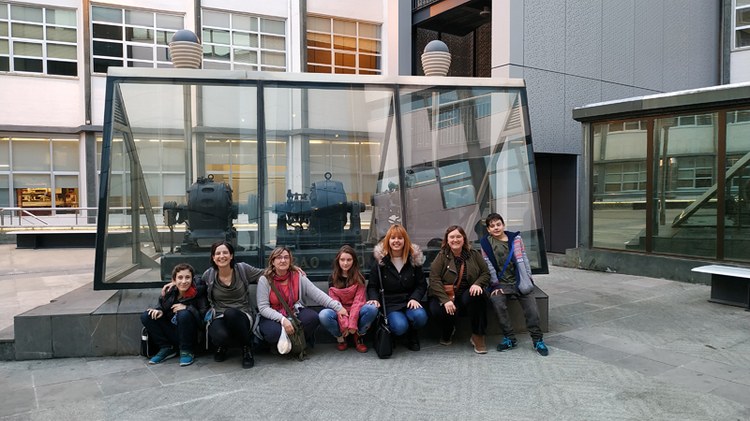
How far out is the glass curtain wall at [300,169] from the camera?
234 inches

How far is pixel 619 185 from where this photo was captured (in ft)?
32.6

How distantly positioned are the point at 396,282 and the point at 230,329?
5.46 ft

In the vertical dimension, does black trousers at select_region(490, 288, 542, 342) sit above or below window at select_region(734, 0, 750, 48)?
below

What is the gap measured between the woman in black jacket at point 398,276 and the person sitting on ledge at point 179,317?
1.66m

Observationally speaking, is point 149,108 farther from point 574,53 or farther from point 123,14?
point 123,14

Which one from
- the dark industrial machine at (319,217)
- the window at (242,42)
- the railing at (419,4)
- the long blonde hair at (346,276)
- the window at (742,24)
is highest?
the window at (242,42)

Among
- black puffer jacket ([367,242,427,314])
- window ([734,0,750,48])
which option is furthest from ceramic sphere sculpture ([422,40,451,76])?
window ([734,0,750,48])

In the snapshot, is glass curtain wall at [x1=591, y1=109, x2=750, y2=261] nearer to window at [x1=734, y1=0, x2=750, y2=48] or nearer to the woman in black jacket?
the woman in black jacket

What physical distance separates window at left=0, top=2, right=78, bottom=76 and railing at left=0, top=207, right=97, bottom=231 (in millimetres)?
5327

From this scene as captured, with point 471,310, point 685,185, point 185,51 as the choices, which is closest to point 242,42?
point 185,51

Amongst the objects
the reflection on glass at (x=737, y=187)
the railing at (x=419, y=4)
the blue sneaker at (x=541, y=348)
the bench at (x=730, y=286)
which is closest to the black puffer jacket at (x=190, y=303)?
the blue sneaker at (x=541, y=348)

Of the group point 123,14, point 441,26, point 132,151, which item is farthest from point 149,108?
point 123,14

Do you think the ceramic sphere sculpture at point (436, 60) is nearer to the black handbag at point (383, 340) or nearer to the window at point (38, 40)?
the black handbag at point (383, 340)

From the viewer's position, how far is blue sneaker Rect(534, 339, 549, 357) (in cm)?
502
